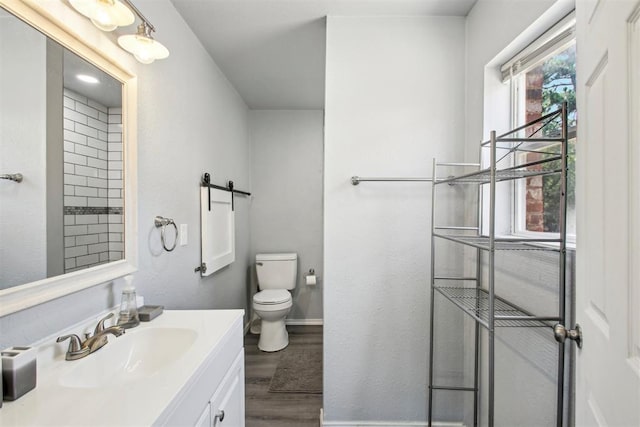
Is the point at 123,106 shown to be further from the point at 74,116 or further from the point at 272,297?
the point at 272,297

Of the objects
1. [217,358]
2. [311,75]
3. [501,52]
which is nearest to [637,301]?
[217,358]

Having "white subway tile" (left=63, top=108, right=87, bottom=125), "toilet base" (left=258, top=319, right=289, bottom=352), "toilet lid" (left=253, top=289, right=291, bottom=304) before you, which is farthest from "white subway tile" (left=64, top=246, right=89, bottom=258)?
"toilet base" (left=258, top=319, right=289, bottom=352)

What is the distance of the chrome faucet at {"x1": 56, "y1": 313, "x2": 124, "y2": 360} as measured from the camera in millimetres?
859

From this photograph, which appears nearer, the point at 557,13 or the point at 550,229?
the point at 557,13

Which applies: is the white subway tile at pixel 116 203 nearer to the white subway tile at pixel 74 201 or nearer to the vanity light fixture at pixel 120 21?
the white subway tile at pixel 74 201

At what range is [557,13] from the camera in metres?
1.05

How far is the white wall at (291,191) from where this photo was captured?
10.4 ft

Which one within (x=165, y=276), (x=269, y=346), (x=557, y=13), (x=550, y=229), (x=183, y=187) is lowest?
(x=269, y=346)

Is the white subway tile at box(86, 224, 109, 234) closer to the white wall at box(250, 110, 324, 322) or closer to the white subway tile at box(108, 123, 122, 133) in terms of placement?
the white subway tile at box(108, 123, 122, 133)

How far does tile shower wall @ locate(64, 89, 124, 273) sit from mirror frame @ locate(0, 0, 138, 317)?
0.03 metres

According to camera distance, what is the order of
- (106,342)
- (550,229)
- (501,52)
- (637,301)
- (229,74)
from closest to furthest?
(637,301), (106,342), (550,229), (501,52), (229,74)

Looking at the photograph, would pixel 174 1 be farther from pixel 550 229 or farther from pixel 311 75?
pixel 550 229

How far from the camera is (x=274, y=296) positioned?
2613mm

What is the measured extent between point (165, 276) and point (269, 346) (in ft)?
4.74
